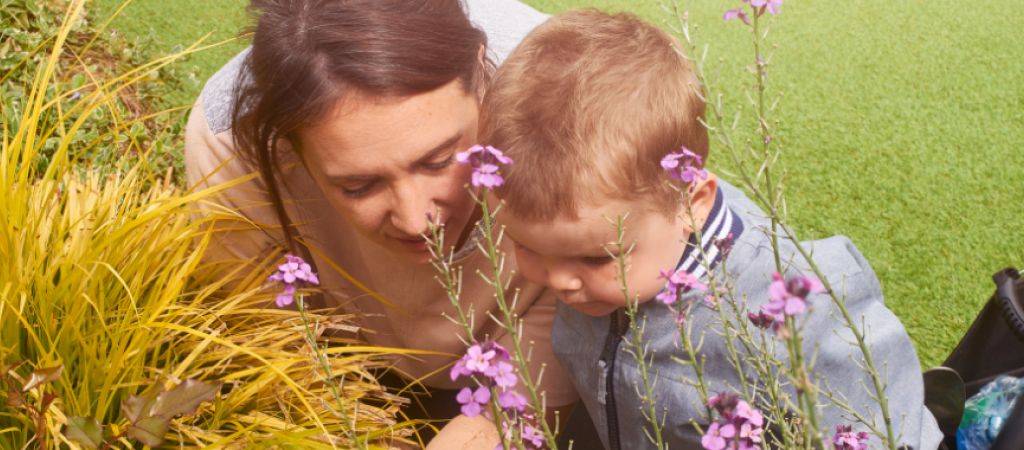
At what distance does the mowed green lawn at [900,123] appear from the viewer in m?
2.89

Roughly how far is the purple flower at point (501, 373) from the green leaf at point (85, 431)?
90 cm

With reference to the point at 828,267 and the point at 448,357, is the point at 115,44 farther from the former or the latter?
the point at 828,267

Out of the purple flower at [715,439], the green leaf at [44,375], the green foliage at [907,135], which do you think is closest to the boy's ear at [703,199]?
the purple flower at [715,439]

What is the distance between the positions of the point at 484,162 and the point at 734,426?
0.40 meters

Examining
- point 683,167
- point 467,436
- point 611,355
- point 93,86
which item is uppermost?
point 683,167

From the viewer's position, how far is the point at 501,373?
0.95 m

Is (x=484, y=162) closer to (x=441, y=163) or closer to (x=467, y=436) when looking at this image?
(x=441, y=163)

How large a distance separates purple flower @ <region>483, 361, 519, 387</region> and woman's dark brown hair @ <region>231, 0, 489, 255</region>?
3.12ft

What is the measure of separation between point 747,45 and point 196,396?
125 inches

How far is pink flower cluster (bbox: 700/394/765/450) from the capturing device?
3.09ft

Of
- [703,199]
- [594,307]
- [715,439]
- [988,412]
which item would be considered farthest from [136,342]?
[988,412]

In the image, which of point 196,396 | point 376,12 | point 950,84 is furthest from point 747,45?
point 196,396

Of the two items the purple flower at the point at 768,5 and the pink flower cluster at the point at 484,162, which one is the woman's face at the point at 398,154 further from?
the purple flower at the point at 768,5

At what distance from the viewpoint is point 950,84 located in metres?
3.75
